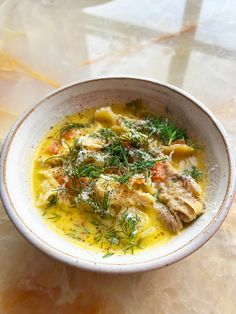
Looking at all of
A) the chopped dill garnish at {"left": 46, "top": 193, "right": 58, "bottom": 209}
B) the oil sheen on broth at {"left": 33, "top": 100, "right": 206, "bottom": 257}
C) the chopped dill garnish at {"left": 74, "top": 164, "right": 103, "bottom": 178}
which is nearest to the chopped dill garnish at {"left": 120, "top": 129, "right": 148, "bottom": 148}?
the oil sheen on broth at {"left": 33, "top": 100, "right": 206, "bottom": 257}

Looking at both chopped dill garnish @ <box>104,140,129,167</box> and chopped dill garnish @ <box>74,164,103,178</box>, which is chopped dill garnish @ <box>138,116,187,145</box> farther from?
chopped dill garnish @ <box>74,164,103,178</box>

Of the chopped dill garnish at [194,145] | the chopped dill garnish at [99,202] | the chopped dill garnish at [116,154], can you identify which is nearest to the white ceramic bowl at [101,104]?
the chopped dill garnish at [194,145]

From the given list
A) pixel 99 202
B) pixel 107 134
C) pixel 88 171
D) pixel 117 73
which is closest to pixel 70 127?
pixel 107 134

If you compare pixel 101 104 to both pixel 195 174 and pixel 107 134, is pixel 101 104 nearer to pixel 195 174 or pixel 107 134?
pixel 107 134

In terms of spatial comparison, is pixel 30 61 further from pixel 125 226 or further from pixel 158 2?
pixel 125 226

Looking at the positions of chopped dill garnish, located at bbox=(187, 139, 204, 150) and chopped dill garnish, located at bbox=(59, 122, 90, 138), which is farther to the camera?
chopped dill garnish, located at bbox=(59, 122, 90, 138)

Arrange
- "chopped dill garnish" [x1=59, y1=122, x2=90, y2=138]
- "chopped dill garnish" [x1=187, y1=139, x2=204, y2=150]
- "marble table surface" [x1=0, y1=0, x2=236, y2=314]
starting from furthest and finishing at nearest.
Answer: "chopped dill garnish" [x1=59, y1=122, x2=90, y2=138]
"chopped dill garnish" [x1=187, y1=139, x2=204, y2=150]
"marble table surface" [x1=0, y1=0, x2=236, y2=314]
